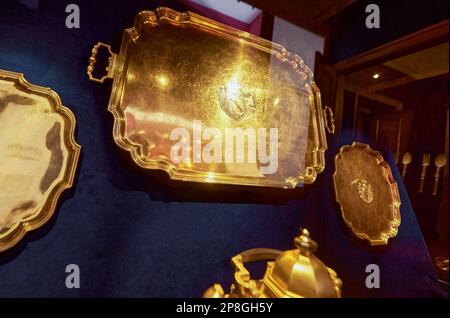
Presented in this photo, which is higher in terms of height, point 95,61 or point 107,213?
point 95,61

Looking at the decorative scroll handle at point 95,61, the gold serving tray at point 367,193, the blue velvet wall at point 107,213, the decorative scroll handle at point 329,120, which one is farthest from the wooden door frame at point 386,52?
the decorative scroll handle at point 95,61

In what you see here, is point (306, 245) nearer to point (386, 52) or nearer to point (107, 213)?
point (107, 213)

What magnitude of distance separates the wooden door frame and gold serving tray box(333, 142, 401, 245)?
28 cm

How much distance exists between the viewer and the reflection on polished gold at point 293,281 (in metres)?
0.58

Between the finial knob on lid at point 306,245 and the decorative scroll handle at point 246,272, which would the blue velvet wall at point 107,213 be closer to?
the decorative scroll handle at point 246,272

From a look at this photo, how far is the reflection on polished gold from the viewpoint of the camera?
0.58 meters

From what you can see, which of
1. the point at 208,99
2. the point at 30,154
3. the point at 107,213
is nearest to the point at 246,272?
the point at 107,213

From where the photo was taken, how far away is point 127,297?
0.87 meters

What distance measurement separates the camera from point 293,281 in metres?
0.59

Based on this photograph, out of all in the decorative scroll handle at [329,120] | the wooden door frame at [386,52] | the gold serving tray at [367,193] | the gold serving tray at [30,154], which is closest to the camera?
the gold serving tray at [30,154]

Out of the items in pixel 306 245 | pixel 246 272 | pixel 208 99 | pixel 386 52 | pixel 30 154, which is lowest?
pixel 246 272

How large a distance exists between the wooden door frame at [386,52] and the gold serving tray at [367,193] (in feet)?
0.92

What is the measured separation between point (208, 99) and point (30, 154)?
0.86m

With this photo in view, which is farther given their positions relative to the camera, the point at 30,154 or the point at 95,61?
the point at 95,61
